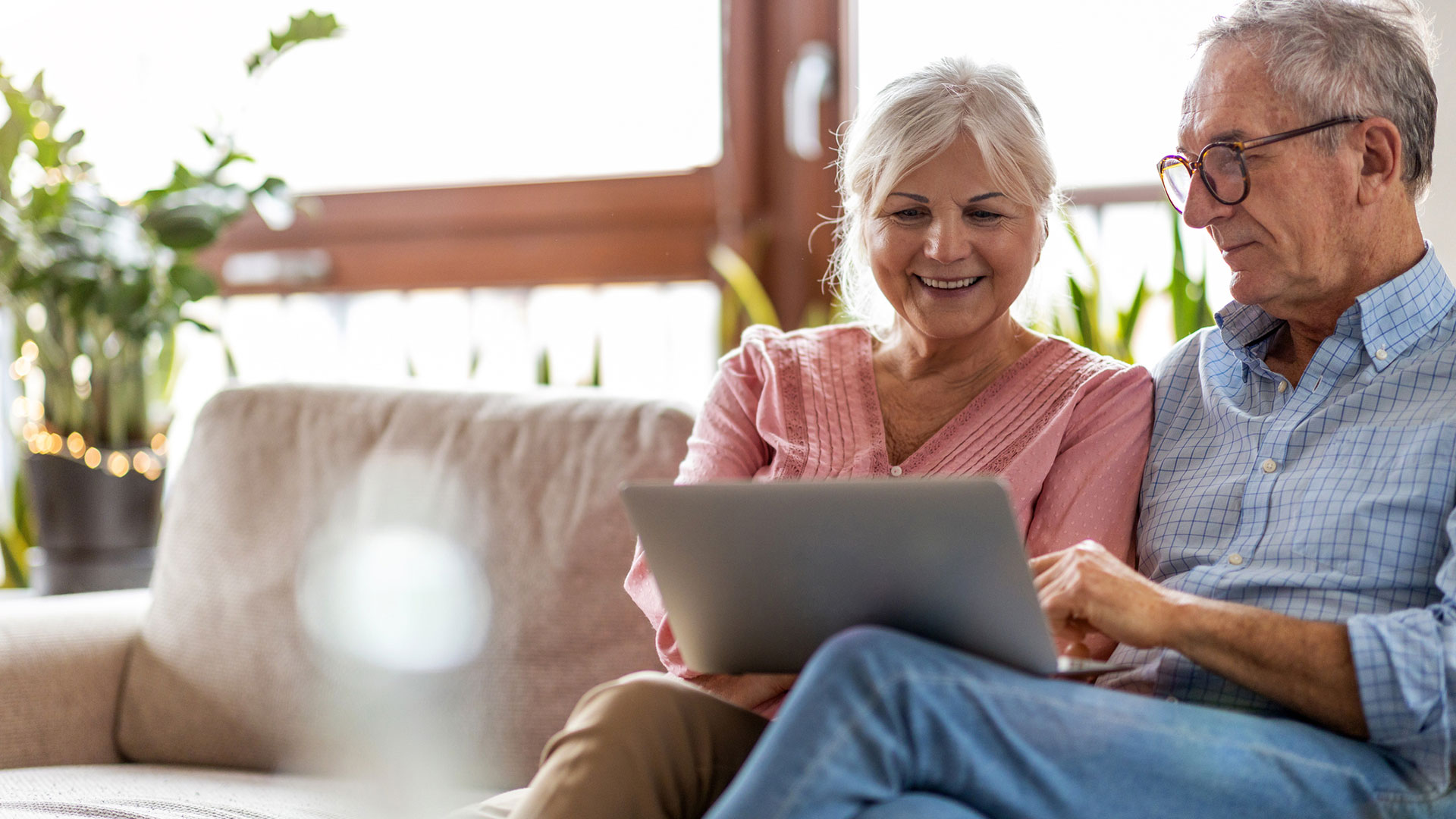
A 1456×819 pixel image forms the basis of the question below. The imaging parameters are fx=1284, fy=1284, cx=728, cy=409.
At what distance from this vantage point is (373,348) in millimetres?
3141

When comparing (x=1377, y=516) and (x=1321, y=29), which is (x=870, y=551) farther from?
(x=1321, y=29)

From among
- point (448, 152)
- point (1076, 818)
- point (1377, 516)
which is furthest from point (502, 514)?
point (448, 152)

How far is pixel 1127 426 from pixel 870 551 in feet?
1.77

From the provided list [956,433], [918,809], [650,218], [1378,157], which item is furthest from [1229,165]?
[650,218]

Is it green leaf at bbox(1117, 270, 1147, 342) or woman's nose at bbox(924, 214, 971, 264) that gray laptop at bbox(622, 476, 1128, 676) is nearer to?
woman's nose at bbox(924, 214, 971, 264)

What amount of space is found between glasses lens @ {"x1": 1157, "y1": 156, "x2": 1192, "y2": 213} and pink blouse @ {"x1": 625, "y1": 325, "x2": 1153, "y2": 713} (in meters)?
0.19

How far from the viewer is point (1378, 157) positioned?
1.32 meters

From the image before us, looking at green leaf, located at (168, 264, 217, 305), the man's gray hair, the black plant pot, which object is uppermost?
the man's gray hair

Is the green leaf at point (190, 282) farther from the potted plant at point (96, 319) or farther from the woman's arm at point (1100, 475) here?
the woman's arm at point (1100, 475)

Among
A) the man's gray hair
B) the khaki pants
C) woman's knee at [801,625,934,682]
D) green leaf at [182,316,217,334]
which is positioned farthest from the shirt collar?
green leaf at [182,316,217,334]

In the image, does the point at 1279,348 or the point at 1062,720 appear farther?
the point at 1279,348

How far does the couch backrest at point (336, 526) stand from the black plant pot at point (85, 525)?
1.14ft

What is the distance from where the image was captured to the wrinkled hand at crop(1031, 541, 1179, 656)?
1.15 metres

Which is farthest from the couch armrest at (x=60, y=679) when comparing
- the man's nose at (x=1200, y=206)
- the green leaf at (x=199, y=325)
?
the man's nose at (x=1200, y=206)
